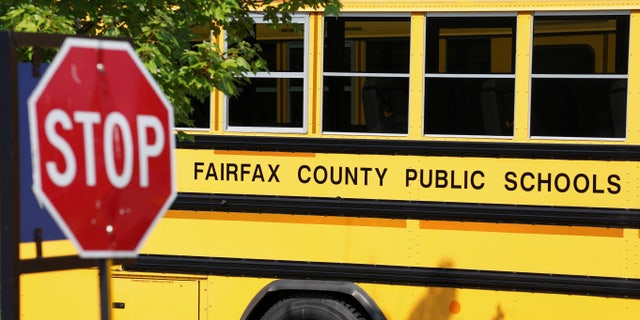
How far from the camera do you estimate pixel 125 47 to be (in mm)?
3414

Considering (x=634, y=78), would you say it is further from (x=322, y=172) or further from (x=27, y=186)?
(x=27, y=186)

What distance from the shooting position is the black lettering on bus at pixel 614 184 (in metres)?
6.43

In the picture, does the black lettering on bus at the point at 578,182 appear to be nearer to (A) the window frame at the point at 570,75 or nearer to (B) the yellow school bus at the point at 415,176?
(B) the yellow school bus at the point at 415,176

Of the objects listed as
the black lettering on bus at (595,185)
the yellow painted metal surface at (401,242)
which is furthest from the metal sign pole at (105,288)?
the black lettering on bus at (595,185)

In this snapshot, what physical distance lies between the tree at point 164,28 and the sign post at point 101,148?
1951 mm

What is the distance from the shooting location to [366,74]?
6.76m

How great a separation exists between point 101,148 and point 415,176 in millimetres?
3614

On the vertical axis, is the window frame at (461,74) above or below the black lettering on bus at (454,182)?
above

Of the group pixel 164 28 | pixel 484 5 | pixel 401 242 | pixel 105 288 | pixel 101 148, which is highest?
pixel 484 5

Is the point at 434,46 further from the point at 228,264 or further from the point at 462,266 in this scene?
the point at 228,264

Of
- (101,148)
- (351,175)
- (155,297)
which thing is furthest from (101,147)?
(155,297)

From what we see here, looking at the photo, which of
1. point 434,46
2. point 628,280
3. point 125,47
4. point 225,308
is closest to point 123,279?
point 225,308

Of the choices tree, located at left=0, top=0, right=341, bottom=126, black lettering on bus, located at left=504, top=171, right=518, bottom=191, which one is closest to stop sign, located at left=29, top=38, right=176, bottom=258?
tree, located at left=0, top=0, right=341, bottom=126

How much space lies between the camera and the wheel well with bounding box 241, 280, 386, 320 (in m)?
6.74
